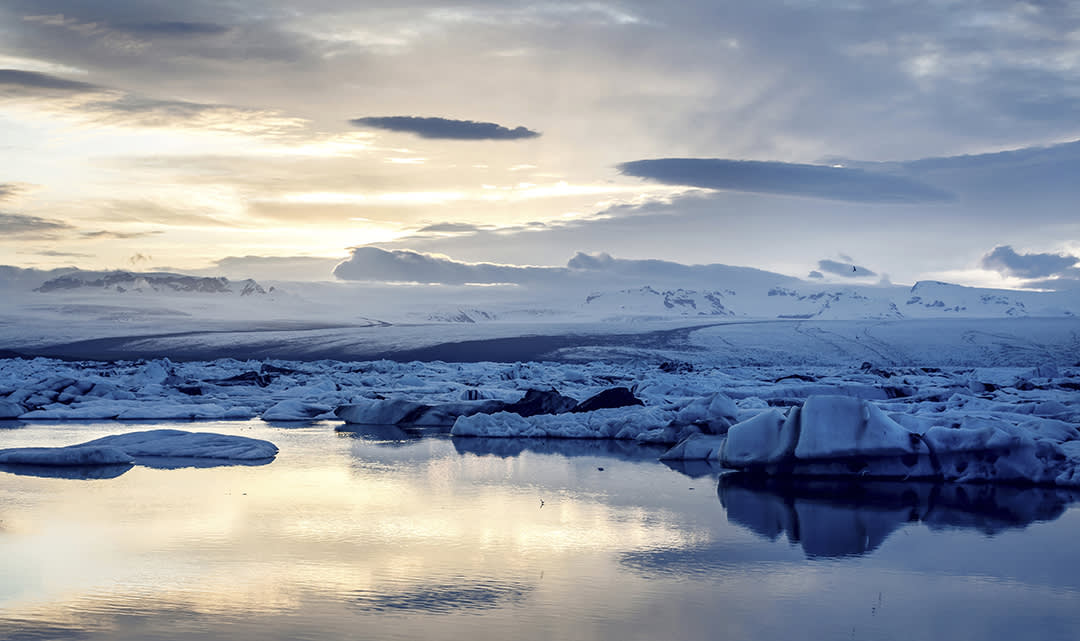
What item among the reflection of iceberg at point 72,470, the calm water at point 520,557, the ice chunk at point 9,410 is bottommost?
the ice chunk at point 9,410

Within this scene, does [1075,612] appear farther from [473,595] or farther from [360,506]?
[360,506]

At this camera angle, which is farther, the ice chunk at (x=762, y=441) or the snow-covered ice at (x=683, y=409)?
the ice chunk at (x=762, y=441)

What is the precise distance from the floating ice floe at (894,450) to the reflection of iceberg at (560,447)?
6.42 feet

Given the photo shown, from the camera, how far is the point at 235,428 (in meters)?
14.0

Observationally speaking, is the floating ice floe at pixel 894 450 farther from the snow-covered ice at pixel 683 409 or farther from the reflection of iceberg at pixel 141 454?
the reflection of iceberg at pixel 141 454

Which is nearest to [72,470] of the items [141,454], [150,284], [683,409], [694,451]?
[141,454]

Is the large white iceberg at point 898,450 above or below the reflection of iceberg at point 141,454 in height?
above

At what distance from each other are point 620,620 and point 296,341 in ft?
130

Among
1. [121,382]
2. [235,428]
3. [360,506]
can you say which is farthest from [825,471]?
[121,382]

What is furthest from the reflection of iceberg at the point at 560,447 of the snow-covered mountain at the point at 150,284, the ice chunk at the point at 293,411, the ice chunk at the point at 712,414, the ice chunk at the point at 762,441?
the snow-covered mountain at the point at 150,284

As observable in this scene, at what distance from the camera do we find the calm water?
4.72m

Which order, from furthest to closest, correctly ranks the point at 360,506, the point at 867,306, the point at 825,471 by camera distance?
the point at 867,306 → the point at 825,471 → the point at 360,506

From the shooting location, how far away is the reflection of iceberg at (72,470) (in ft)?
30.3

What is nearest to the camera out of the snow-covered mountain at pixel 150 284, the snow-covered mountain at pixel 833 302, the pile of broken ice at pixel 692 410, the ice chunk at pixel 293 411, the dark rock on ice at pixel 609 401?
the pile of broken ice at pixel 692 410
